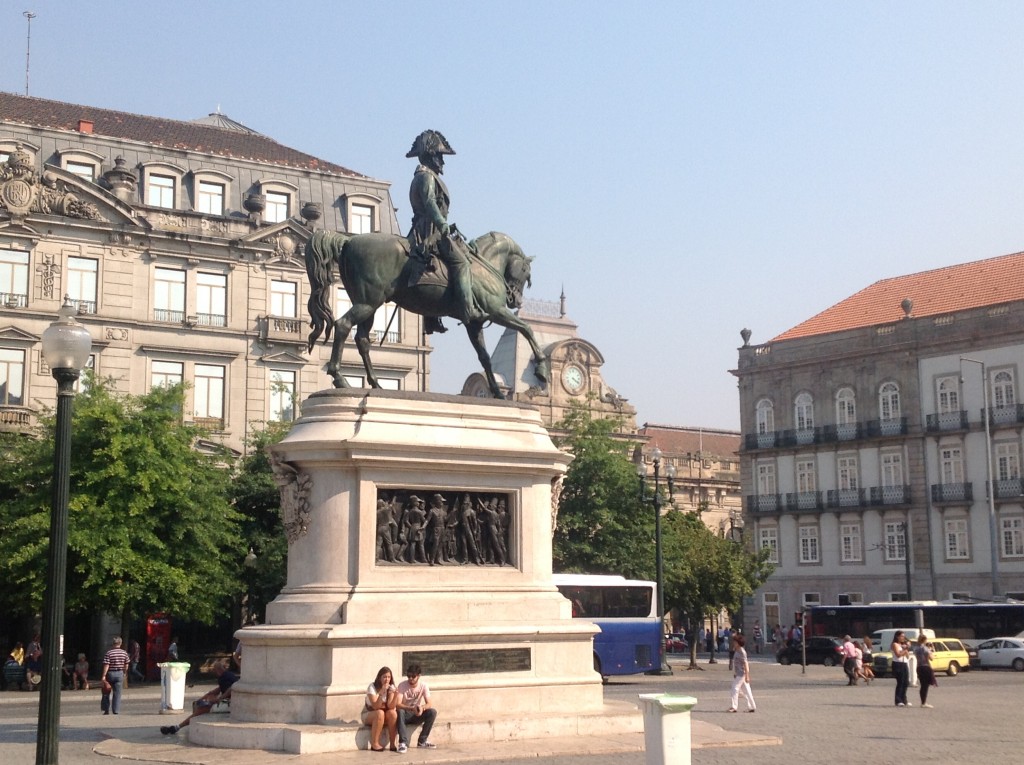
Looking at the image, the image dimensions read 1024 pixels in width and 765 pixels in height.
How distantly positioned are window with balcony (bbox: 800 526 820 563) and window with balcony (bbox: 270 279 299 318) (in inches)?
1173

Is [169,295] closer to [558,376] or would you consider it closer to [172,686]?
[172,686]

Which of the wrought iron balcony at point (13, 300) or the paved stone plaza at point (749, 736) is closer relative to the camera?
the paved stone plaza at point (749, 736)

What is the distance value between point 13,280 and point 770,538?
3904 cm

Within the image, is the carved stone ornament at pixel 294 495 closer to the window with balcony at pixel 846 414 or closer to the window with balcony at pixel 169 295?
the window with balcony at pixel 169 295

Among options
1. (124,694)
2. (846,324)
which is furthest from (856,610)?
(124,694)

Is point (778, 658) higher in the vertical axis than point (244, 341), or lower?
lower

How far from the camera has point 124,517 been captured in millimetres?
35406

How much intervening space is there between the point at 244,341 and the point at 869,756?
33.8m

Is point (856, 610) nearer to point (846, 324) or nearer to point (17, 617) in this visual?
point (846, 324)

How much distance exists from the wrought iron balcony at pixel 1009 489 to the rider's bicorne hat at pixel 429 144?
4446 centimetres

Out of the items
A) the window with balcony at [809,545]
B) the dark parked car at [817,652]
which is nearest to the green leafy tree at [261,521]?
the dark parked car at [817,652]

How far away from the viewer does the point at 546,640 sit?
18.0 metres

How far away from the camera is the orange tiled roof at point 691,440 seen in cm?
9025

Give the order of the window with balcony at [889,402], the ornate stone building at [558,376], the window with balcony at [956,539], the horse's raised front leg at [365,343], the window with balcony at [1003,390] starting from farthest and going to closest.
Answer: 1. the ornate stone building at [558,376]
2. the window with balcony at [889,402]
3. the window with balcony at [956,539]
4. the window with balcony at [1003,390]
5. the horse's raised front leg at [365,343]
